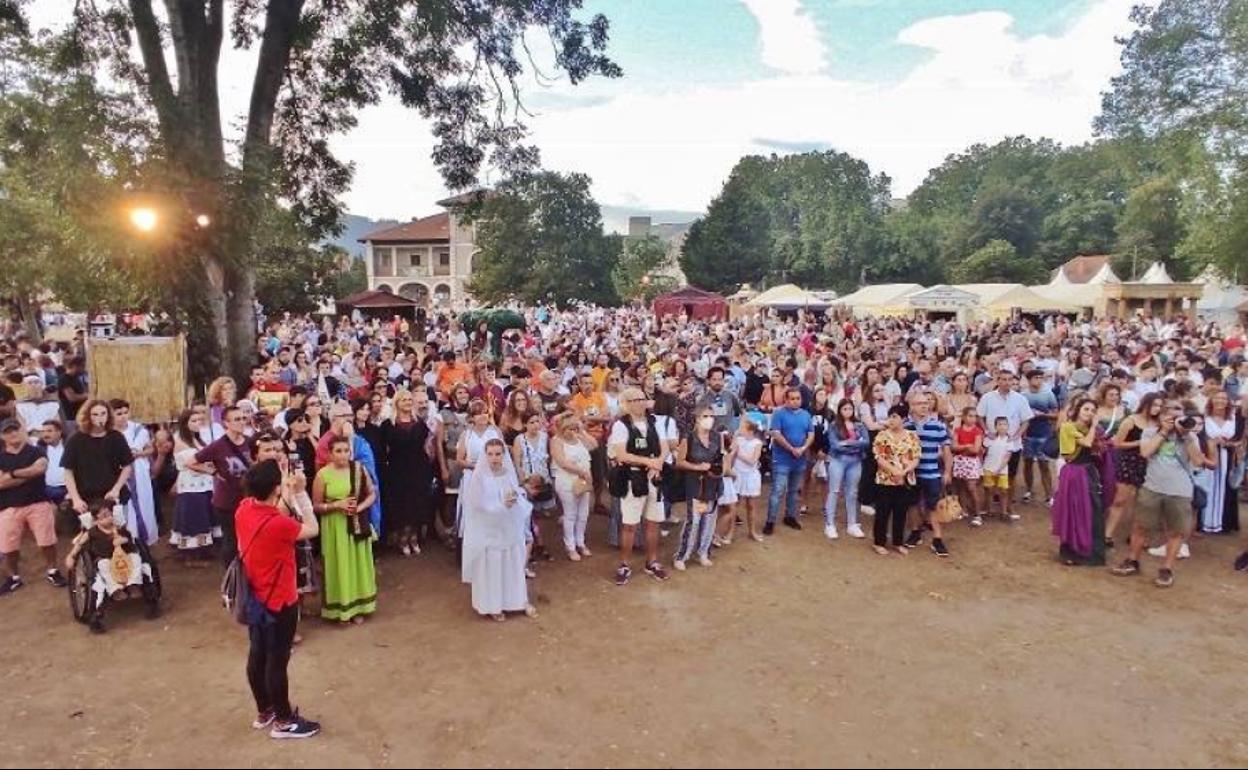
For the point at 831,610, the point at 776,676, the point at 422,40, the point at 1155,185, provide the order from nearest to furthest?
the point at 776,676 < the point at 831,610 < the point at 422,40 < the point at 1155,185

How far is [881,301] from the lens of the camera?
33.6m

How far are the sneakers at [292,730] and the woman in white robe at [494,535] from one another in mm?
1793

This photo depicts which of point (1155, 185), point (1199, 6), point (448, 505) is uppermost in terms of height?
point (1199, 6)

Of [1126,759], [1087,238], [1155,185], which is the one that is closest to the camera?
[1126,759]

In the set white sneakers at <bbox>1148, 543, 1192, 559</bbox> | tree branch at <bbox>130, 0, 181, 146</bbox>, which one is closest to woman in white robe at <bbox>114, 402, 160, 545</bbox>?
tree branch at <bbox>130, 0, 181, 146</bbox>

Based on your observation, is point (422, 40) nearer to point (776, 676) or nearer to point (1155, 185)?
point (776, 676)

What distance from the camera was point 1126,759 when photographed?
4168mm

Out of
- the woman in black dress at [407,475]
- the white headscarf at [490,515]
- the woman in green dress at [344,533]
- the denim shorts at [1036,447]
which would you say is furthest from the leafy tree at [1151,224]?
the woman in green dress at [344,533]

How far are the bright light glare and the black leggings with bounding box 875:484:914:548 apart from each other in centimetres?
818

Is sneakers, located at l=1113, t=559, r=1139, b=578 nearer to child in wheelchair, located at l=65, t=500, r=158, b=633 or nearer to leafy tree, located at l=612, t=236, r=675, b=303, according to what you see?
child in wheelchair, located at l=65, t=500, r=158, b=633

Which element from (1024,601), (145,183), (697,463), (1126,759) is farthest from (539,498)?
(145,183)

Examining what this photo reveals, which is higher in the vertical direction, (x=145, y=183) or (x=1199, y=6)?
(x=1199, y=6)

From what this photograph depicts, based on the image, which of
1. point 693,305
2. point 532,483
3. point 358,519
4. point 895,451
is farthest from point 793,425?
point 693,305

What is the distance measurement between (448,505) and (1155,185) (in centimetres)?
5306
